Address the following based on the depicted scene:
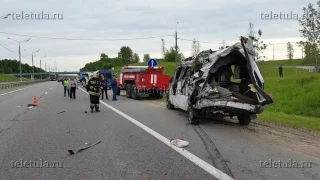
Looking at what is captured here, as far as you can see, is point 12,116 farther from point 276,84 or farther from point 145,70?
point 276,84

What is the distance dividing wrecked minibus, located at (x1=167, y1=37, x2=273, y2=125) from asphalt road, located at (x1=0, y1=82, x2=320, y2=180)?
585mm

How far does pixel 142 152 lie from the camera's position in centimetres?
707

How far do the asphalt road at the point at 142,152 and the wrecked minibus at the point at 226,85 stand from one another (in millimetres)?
585

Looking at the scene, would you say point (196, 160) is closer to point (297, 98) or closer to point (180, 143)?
point (180, 143)

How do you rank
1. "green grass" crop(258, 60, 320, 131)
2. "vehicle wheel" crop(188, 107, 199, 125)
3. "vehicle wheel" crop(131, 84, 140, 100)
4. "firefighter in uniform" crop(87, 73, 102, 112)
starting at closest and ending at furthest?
"vehicle wheel" crop(188, 107, 199, 125) → "firefighter in uniform" crop(87, 73, 102, 112) → "green grass" crop(258, 60, 320, 131) → "vehicle wheel" crop(131, 84, 140, 100)

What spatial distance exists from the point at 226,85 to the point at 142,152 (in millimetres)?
5478

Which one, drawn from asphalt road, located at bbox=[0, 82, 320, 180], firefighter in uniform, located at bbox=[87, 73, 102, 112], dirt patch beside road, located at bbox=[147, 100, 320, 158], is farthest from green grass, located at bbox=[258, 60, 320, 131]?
asphalt road, located at bbox=[0, 82, 320, 180]

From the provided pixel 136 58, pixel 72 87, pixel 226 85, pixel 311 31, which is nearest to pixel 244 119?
pixel 226 85

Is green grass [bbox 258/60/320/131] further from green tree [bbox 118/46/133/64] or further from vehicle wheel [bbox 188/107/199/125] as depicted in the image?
green tree [bbox 118/46/133/64]

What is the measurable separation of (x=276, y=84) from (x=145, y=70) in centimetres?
992

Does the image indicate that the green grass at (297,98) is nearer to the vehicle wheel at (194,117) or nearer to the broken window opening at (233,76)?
the broken window opening at (233,76)

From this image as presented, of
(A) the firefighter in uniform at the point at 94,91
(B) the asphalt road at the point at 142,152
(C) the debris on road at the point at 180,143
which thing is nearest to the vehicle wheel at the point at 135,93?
(A) the firefighter in uniform at the point at 94,91

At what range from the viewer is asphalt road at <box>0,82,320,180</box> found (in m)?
5.64

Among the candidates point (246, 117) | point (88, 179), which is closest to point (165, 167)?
point (88, 179)
